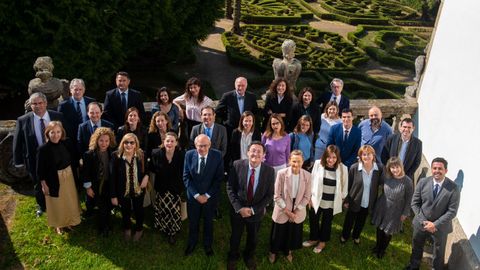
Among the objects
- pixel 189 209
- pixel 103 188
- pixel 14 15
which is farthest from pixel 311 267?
pixel 14 15

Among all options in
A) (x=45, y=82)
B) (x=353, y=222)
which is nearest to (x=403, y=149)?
(x=353, y=222)

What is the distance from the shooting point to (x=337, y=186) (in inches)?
302

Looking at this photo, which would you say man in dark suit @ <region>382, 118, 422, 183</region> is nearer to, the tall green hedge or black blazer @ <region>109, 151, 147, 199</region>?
black blazer @ <region>109, 151, 147, 199</region>

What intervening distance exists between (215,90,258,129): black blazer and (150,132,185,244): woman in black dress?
1725 millimetres

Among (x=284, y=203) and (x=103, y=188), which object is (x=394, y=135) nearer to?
(x=284, y=203)

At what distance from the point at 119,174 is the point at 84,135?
1074mm

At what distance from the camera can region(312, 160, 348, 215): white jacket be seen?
767cm

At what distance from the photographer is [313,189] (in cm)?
784

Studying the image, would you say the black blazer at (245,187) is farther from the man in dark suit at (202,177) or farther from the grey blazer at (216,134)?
the grey blazer at (216,134)

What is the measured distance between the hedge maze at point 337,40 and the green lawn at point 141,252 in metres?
9.37

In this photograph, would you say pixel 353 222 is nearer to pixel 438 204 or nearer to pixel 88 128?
pixel 438 204

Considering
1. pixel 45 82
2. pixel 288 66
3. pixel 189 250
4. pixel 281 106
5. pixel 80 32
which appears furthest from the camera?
pixel 80 32

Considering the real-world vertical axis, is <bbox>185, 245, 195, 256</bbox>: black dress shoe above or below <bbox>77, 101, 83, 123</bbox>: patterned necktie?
below

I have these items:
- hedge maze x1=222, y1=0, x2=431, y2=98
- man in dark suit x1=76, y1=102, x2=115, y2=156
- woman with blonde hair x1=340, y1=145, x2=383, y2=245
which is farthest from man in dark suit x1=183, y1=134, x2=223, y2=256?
hedge maze x1=222, y1=0, x2=431, y2=98
